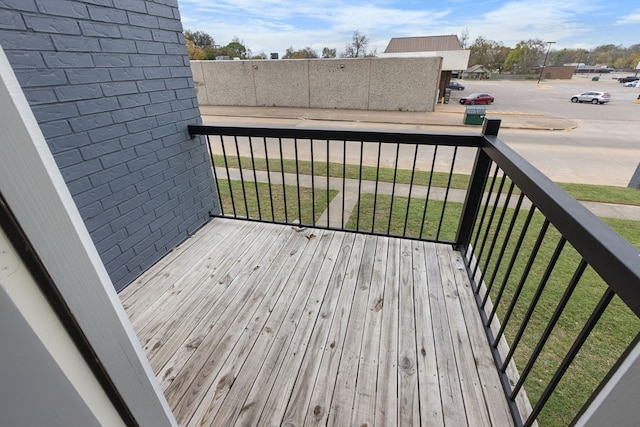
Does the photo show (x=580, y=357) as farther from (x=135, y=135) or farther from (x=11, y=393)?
(x=135, y=135)

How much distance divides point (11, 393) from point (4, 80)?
1.38 feet

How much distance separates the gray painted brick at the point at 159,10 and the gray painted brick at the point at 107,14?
0.22 m

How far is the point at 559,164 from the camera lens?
6.95 metres

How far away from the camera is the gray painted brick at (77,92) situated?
1.49m

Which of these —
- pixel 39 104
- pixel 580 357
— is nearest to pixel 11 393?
pixel 39 104

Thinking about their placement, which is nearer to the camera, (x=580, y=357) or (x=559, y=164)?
(x=580, y=357)

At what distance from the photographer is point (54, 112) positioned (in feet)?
4.84

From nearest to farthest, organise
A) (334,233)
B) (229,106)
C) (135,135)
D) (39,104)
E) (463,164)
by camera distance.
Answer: (39,104) → (135,135) → (334,233) → (463,164) → (229,106)

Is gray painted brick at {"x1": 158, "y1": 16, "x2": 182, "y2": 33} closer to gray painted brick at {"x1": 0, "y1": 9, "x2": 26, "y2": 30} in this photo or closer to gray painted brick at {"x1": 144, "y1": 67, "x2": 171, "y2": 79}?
gray painted brick at {"x1": 144, "y1": 67, "x2": 171, "y2": 79}

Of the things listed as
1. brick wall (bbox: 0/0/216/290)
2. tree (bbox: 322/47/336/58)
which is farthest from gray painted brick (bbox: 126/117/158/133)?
tree (bbox: 322/47/336/58)

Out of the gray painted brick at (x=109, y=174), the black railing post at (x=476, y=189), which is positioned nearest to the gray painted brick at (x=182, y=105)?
the gray painted brick at (x=109, y=174)

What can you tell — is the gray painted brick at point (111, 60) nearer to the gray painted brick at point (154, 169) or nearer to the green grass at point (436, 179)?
the gray painted brick at point (154, 169)

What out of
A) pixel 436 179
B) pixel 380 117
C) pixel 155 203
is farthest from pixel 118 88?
pixel 380 117

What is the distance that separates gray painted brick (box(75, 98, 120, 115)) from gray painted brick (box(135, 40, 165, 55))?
423mm
